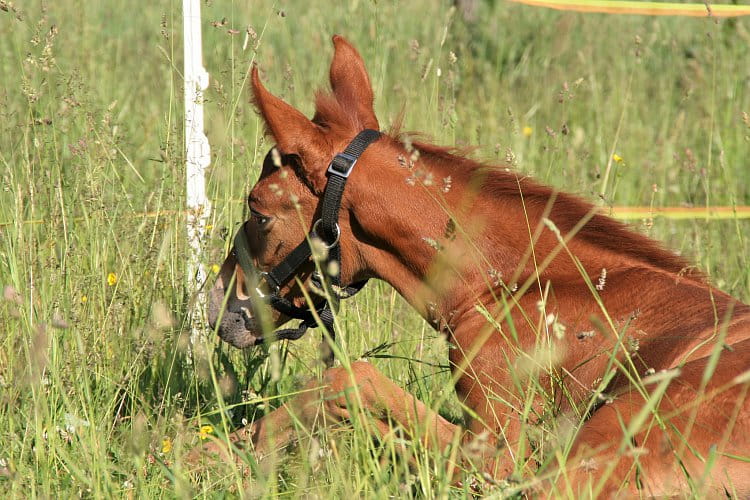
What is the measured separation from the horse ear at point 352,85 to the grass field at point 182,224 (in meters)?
0.39

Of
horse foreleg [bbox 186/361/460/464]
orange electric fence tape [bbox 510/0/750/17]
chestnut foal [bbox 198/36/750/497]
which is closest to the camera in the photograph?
chestnut foal [bbox 198/36/750/497]

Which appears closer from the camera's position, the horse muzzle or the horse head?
the horse head

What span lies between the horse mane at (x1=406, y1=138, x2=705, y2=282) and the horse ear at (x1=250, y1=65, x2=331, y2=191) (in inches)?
13.8

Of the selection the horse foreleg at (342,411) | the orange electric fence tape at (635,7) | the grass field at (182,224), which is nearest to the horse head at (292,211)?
the grass field at (182,224)

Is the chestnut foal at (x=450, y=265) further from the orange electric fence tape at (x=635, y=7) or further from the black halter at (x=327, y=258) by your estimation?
the orange electric fence tape at (x=635, y=7)

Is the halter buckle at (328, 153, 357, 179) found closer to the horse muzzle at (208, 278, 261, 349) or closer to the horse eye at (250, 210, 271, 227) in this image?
Answer: the horse eye at (250, 210, 271, 227)

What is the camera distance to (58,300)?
10.2ft

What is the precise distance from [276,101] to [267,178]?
28 centimetres

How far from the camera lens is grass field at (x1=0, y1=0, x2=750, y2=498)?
2.59 m

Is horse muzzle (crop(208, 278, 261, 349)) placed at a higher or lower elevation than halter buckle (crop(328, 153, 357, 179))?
lower

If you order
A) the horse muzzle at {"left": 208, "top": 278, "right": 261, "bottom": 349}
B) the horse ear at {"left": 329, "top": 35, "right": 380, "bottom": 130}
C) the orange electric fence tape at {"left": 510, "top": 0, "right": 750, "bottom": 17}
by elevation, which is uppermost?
the orange electric fence tape at {"left": 510, "top": 0, "right": 750, "bottom": 17}

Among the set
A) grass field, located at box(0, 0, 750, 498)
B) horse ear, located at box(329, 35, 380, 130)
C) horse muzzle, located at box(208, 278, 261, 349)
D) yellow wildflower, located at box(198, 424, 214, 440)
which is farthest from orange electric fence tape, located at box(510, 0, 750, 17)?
yellow wildflower, located at box(198, 424, 214, 440)

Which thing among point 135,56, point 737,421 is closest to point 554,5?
point 737,421

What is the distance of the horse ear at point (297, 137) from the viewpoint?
2869 millimetres
